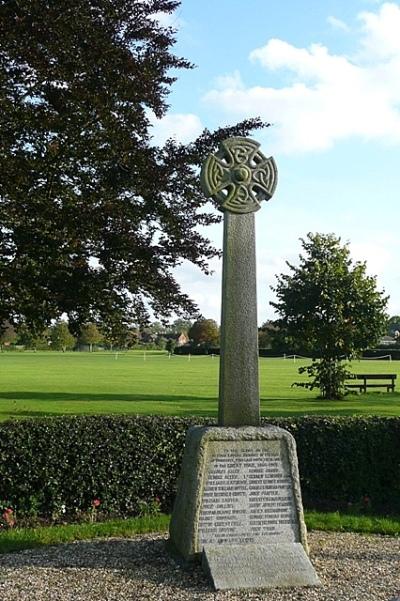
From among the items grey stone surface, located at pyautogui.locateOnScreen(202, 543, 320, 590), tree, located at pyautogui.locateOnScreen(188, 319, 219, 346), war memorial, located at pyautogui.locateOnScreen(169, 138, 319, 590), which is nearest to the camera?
grey stone surface, located at pyautogui.locateOnScreen(202, 543, 320, 590)

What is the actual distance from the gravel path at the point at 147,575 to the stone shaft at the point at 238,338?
146 cm

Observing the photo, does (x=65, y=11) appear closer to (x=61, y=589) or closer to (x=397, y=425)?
(x=397, y=425)

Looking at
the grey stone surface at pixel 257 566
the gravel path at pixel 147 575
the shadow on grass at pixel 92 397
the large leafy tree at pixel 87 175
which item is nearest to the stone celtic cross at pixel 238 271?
the grey stone surface at pixel 257 566

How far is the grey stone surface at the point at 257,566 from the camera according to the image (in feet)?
21.4

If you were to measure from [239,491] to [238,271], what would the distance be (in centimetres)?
202

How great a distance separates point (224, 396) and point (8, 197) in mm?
5883

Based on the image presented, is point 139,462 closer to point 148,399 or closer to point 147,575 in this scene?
point 147,575

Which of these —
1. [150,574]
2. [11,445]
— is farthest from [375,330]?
[150,574]

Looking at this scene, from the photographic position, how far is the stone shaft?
7.27m

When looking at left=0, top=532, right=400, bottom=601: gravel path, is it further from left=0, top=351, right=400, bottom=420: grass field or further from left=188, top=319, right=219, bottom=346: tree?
left=188, top=319, right=219, bottom=346: tree

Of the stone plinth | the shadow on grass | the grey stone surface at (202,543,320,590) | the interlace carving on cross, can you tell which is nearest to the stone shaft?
the stone plinth

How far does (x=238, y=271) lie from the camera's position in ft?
24.1

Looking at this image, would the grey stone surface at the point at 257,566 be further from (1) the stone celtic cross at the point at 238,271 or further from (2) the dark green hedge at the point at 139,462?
(2) the dark green hedge at the point at 139,462

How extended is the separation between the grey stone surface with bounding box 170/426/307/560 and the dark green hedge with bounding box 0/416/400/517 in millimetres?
2884
